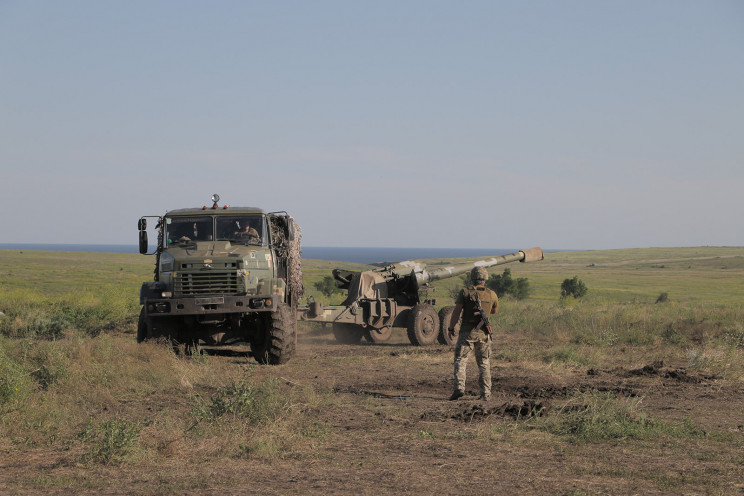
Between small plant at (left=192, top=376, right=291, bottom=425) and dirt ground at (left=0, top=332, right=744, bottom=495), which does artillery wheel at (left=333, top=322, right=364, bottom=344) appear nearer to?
dirt ground at (left=0, top=332, right=744, bottom=495)

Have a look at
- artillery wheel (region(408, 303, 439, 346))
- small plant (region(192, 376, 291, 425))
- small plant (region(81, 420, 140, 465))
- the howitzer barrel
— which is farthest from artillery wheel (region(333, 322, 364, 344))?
small plant (region(81, 420, 140, 465))

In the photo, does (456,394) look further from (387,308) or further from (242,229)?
(387,308)

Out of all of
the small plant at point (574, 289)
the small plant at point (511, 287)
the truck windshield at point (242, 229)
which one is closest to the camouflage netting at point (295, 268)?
the truck windshield at point (242, 229)

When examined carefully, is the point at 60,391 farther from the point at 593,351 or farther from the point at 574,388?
the point at 593,351

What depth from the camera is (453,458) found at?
721cm

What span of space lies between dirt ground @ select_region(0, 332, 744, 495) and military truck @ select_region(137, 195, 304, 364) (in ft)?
7.54

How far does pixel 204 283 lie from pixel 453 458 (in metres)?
7.20

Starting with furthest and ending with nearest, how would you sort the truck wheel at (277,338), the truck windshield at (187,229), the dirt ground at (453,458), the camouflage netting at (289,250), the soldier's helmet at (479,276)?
the camouflage netting at (289,250), the truck windshield at (187,229), the truck wheel at (277,338), the soldier's helmet at (479,276), the dirt ground at (453,458)

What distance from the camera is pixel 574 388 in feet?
36.9

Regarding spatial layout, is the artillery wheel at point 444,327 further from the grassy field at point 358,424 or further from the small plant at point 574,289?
the small plant at point 574,289

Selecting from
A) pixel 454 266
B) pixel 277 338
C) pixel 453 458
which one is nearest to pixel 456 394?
pixel 453 458

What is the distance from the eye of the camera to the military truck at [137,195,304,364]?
13195mm

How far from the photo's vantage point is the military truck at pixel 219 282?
13195 mm

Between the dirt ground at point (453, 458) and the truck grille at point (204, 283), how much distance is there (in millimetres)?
2679
